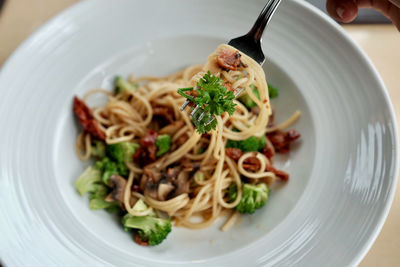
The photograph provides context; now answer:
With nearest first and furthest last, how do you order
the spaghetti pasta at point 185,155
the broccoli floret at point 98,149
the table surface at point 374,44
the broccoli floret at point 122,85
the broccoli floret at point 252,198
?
the table surface at point 374,44
the broccoli floret at point 252,198
the spaghetti pasta at point 185,155
the broccoli floret at point 98,149
the broccoli floret at point 122,85

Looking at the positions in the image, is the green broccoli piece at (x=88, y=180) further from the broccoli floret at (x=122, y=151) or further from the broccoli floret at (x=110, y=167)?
the broccoli floret at (x=122, y=151)

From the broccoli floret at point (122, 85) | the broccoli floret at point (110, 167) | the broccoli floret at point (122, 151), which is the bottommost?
the broccoli floret at point (110, 167)

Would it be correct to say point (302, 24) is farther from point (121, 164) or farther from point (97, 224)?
point (97, 224)

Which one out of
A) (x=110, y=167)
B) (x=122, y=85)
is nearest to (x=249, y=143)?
(x=110, y=167)

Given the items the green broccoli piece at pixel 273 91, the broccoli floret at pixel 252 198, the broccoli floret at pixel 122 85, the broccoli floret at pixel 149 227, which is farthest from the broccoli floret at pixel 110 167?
the green broccoli piece at pixel 273 91

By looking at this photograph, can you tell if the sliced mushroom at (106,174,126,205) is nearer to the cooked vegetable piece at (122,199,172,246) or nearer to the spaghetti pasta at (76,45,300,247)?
the spaghetti pasta at (76,45,300,247)

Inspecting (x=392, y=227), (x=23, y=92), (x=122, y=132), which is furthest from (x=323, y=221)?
(x=23, y=92)

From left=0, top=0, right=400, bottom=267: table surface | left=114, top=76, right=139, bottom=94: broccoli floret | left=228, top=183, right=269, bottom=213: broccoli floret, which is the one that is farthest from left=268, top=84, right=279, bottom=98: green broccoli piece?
left=114, top=76, right=139, bottom=94: broccoli floret
